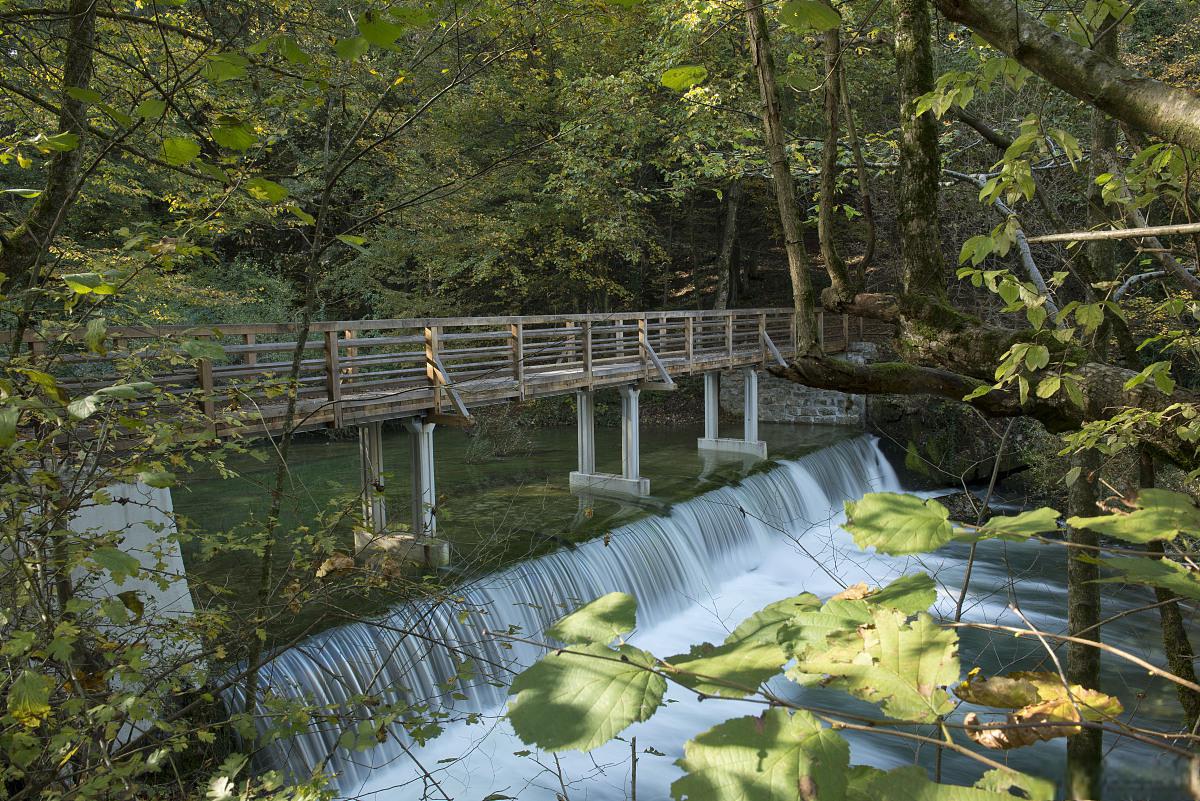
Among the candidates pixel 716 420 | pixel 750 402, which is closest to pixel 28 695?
pixel 716 420

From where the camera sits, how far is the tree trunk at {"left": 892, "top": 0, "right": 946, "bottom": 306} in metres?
2.50

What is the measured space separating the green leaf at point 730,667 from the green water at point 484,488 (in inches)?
233

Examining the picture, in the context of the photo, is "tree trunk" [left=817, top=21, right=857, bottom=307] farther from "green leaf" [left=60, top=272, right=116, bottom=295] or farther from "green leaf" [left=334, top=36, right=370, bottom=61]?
"green leaf" [left=60, top=272, right=116, bottom=295]

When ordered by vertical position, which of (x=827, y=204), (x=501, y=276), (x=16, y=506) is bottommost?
(x=16, y=506)

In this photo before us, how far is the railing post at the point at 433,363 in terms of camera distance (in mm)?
9062

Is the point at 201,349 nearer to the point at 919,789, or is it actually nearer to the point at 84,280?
the point at 84,280

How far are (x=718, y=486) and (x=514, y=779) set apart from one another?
7.14 m

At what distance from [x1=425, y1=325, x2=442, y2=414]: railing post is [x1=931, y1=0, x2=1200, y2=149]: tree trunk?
25.2 feet

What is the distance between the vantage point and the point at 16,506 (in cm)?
262

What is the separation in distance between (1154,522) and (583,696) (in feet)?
2.36

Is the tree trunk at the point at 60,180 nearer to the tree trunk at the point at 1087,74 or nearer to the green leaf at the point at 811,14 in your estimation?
the green leaf at the point at 811,14

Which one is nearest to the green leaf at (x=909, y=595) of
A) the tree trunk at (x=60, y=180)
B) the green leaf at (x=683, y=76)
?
the green leaf at (x=683, y=76)

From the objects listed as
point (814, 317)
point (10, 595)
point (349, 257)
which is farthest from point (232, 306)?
point (814, 317)

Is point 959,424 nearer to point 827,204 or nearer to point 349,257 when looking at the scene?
point 349,257
